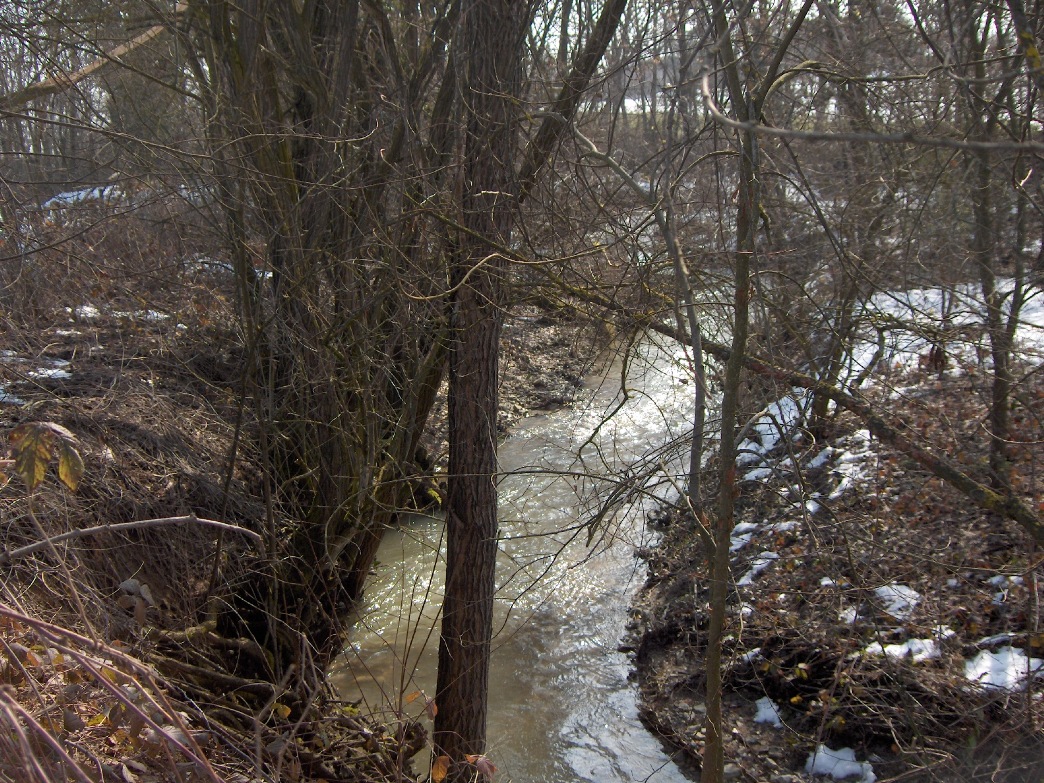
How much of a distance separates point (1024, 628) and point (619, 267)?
3203mm

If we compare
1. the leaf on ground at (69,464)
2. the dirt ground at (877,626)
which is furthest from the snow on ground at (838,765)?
the leaf on ground at (69,464)

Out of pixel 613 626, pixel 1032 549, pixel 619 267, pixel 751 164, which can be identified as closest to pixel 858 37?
pixel 619 267

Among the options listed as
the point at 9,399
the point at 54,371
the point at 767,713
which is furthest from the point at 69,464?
the point at 54,371

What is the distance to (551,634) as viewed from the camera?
721 cm

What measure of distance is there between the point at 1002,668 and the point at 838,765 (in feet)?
3.57

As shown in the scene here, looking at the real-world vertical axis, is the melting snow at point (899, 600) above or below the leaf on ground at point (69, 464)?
below

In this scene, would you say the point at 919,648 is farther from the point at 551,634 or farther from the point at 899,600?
the point at 551,634

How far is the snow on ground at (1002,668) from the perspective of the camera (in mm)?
4402

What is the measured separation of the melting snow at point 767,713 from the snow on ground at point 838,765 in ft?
1.55

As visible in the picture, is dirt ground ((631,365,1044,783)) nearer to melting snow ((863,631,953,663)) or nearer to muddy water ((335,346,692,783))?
melting snow ((863,631,953,663))

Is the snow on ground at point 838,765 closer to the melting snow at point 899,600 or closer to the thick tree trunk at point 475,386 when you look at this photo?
the melting snow at point 899,600

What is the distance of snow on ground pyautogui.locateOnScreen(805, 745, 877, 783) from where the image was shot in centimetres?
477

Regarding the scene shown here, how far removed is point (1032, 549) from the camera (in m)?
4.47

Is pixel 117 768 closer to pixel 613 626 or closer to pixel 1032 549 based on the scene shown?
pixel 1032 549
